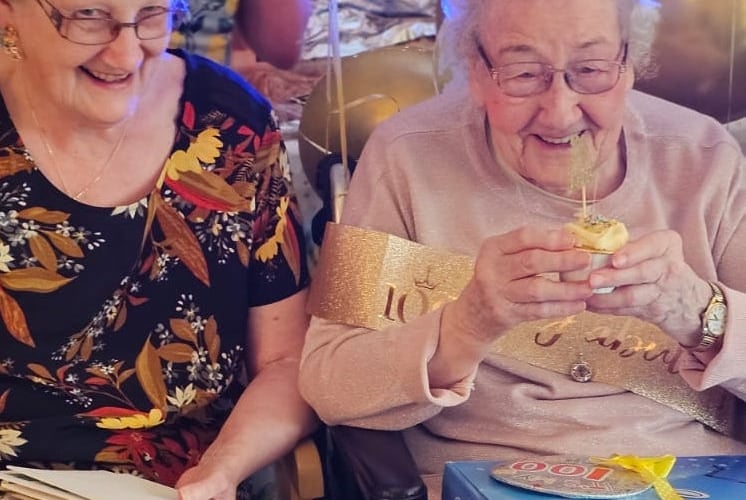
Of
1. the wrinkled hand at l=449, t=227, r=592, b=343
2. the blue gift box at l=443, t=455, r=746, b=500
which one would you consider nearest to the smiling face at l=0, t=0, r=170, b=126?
the wrinkled hand at l=449, t=227, r=592, b=343

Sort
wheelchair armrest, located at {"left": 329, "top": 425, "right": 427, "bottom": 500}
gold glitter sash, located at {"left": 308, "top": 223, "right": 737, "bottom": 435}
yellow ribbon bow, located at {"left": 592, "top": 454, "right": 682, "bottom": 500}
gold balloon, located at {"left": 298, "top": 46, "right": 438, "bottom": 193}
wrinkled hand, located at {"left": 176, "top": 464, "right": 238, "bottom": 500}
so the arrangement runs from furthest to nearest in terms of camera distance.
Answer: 1. gold balloon, located at {"left": 298, "top": 46, "right": 438, "bottom": 193}
2. gold glitter sash, located at {"left": 308, "top": 223, "right": 737, "bottom": 435}
3. wrinkled hand, located at {"left": 176, "top": 464, "right": 238, "bottom": 500}
4. wheelchair armrest, located at {"left": 329, "top": 425, "right": 427, "bottom": 500}
5. yellow ribbon bow, located at {"left": 592, "top": 454, "right": 682, "bottom": 500}

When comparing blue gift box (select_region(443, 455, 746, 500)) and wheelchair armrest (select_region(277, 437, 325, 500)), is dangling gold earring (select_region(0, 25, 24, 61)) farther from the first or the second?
blue gift box (select_region(443, 455, 746, 500))

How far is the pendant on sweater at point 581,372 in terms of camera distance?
1.57 meters

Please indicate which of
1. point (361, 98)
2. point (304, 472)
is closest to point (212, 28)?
point (361, 98)

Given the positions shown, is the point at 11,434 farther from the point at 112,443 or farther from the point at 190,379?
A: the point at 190,379

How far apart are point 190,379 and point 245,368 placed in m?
0.13

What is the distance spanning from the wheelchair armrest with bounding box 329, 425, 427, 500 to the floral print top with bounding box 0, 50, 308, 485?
0.86 ft

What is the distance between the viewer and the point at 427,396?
56.4 inches

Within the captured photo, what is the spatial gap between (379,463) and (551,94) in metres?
0.54

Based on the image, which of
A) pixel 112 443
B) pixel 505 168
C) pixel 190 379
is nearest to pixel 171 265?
pixel 190 379

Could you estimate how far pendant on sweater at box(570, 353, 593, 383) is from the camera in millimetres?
1573

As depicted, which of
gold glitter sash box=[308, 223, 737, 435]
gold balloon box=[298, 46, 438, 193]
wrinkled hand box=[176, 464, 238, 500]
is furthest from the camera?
gold balloon box=[298, 46, 438, 193]

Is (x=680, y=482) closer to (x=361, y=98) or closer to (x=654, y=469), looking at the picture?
(x=654, y=469)

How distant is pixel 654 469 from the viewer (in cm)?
126
